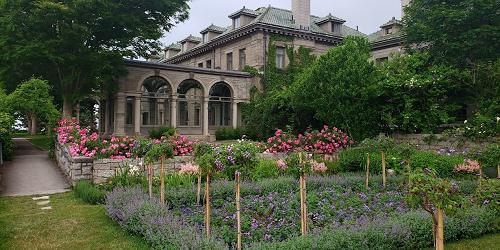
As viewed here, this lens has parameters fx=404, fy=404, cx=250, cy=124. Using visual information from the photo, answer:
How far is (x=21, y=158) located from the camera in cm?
1717

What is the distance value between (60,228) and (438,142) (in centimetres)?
1523

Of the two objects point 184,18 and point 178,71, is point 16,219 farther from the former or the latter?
point 178,71

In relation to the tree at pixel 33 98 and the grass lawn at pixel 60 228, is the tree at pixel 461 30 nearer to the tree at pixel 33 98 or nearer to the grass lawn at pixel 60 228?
the grass lawn at pixel 60 228

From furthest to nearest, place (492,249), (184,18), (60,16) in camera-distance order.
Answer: (184,18), (60,16), (492,249)

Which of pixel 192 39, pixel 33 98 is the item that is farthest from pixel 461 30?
pixel 192 39

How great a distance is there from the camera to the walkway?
11.4m

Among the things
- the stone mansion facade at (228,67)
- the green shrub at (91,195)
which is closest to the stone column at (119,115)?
the stone mansion facade at (228,67)

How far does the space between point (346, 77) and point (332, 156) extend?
354cm

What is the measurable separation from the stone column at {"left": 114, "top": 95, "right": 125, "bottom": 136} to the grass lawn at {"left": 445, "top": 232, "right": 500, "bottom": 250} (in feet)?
75.9

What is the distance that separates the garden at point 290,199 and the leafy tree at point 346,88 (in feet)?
11.8

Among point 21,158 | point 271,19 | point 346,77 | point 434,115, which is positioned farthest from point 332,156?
point 271,19

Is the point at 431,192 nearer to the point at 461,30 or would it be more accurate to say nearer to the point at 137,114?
the point at 461,30

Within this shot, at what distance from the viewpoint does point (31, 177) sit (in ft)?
43.2

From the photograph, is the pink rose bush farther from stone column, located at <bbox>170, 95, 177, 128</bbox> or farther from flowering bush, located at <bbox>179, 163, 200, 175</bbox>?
stone column, located at <bbox>170, 95, 177, 128</bbox>
